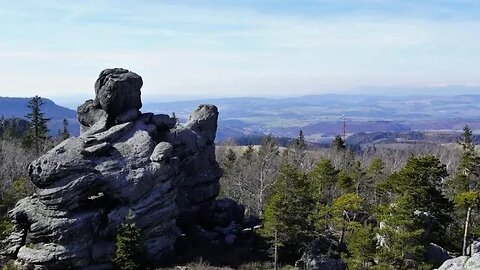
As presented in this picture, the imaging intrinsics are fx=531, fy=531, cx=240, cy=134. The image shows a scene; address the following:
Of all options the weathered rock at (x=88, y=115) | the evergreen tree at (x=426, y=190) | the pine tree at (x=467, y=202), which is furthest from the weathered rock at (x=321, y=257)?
the weathered rock at (x=88, y=115)

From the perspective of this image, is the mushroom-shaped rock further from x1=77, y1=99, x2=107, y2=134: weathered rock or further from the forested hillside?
the forested hillside

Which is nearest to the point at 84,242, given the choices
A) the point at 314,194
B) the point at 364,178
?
the point at 314,194

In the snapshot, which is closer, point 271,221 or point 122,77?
point 271,221

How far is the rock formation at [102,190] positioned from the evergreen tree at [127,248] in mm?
1749

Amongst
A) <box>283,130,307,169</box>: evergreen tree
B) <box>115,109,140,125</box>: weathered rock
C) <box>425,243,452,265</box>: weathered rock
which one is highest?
<box>115,109,140,125</box>: weathered rock

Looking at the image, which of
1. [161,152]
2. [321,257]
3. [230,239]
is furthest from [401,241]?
[161,152]

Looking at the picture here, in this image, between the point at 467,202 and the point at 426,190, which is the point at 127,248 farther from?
the point at 467,202

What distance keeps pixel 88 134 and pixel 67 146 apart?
11.6ft

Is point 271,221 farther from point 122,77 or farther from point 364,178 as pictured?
point 364,178

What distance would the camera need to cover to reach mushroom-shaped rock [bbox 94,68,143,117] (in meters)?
41.9

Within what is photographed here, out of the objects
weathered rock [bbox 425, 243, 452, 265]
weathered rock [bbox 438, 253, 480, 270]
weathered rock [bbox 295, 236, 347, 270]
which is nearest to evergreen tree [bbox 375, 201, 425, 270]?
weathered rock [bbox 438, 253, 480, 270]

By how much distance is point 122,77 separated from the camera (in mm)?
42312

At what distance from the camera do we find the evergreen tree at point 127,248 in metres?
34.4

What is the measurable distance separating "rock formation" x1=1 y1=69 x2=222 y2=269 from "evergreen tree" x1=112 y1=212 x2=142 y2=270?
5.74 ft
